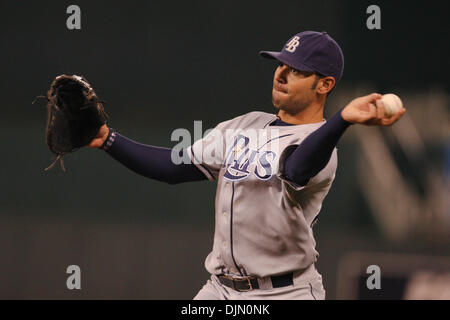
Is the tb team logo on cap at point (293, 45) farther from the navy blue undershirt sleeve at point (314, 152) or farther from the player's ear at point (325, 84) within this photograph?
the navy blue undershirt sleeve at point (314, 152)

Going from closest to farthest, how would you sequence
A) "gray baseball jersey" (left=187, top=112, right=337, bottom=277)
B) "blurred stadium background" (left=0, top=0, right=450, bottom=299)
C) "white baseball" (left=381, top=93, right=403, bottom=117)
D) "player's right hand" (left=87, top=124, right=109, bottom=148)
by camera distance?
"white baseball" (left=381, top=93, right=403, bottom=117)
"gray baseball jersey" (left=187, top=112, right=337, bottom=277)
"player's right hand" (left=87, top=124, right=109, bottom=148)
"blurred stadium background" (left=0, top=0, right=450, bottom=299)

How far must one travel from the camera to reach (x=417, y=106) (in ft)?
13.3

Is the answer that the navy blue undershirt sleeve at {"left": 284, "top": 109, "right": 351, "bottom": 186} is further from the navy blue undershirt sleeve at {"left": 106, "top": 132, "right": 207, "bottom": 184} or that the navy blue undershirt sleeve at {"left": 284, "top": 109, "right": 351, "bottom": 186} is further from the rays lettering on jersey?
the navy blue undershirt sleeve at {"left": 106, "top": 132, "right": 207, "bottom": 184}

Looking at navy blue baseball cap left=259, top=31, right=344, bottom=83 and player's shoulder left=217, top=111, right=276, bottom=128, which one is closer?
navy blue baseball cap left=259, top=31, right=344, bottom=83

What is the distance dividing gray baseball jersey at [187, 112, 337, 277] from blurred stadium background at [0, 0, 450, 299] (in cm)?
201

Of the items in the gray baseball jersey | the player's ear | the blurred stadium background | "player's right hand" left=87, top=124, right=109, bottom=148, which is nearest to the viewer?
the gray baseball jersey

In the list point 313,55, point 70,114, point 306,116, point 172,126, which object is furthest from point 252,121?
point 172,126

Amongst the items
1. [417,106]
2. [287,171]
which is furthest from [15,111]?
[287,171]

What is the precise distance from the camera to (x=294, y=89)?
207cm

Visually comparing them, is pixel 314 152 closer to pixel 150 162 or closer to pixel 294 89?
pixel 294 89

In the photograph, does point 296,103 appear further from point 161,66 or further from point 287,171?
point 161,66

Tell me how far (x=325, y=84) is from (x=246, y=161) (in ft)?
1.12

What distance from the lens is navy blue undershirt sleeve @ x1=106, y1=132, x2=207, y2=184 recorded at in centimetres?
223

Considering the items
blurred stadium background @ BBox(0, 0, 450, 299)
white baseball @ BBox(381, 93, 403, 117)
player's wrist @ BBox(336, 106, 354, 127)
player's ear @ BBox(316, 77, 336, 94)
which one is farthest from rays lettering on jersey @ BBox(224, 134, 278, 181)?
blurred stadium background @ BBox(0, 0, 450, 299)
